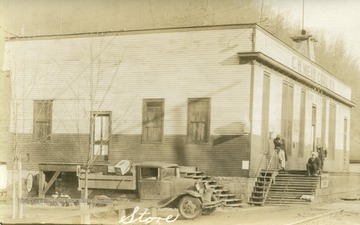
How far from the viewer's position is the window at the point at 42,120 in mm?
15172

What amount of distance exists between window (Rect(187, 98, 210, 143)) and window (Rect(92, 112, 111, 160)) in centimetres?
198

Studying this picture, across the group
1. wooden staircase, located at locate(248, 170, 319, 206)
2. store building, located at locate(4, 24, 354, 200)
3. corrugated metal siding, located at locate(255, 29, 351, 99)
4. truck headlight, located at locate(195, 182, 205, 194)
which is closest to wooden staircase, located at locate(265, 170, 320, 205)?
wooden staircase, located at locate(248, 170, 319, 206)

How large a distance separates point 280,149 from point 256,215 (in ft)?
12.3

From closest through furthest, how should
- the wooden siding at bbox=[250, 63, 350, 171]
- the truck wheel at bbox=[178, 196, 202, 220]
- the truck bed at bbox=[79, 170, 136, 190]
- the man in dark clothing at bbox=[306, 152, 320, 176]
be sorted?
the truck wheel at bbox=[178, 196, 202, 220] < the truck bed at bbox=[79, 170, 136, 190] < the wooden siding at bbox=[250, 63, 350, 171] < the man in dark clothing at bbox=[306, 152, 320, 176]

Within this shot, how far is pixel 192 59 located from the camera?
16078 millimetres

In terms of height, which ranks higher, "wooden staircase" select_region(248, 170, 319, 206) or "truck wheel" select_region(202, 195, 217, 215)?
"wooden staircase" select_region(248, 170, 319, 206)

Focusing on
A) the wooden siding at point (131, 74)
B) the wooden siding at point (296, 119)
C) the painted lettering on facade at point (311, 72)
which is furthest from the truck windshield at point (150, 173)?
the painted lettering on facade at point (311, 72)

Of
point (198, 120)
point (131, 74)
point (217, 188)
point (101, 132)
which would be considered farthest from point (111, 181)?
point (217, 188)

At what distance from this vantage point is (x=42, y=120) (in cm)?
1534

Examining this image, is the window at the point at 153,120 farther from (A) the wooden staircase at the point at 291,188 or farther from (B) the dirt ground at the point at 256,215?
(A) the wooden staircase at the point at 291,188

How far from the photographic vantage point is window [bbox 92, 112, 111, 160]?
1536 cm

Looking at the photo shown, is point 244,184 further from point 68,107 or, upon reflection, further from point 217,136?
point 68,107

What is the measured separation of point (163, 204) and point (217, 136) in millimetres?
2477

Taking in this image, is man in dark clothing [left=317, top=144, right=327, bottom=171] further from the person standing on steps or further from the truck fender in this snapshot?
the truck fender
